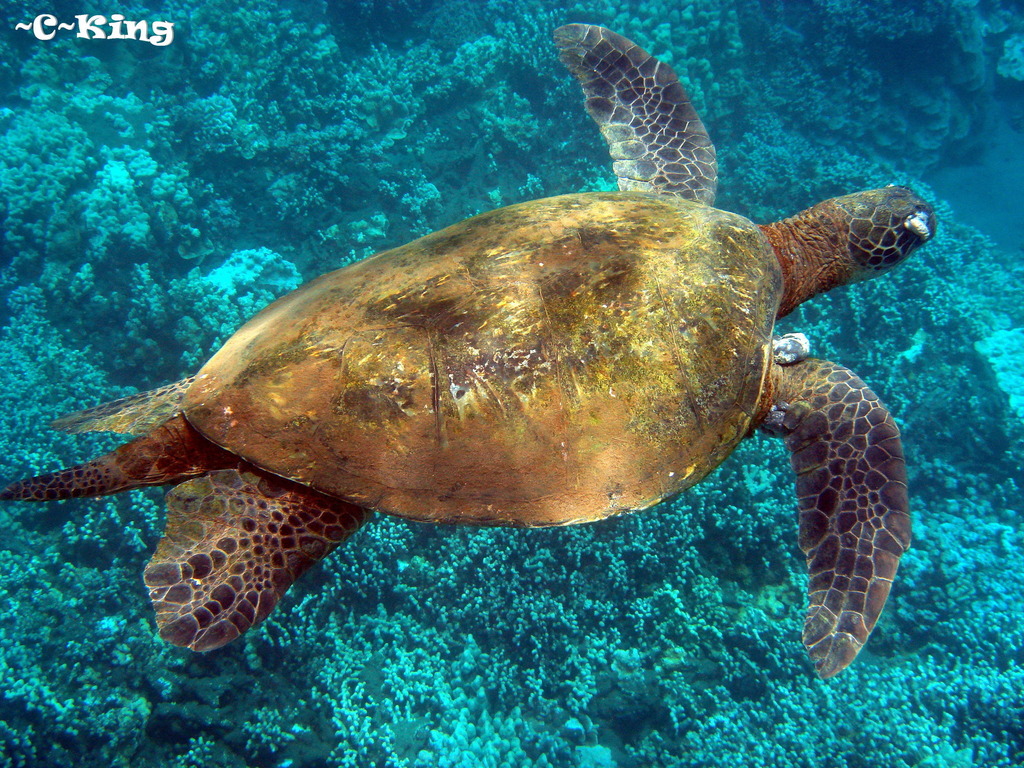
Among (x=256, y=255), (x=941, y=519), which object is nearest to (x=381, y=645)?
(x=256, y=255)

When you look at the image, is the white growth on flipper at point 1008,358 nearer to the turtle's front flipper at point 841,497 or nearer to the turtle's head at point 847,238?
the turtle's head at point 847,238

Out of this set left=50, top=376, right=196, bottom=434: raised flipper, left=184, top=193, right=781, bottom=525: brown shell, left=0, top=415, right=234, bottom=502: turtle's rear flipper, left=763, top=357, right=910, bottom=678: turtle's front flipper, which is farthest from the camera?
left=50, top=376, right=196, bottom=434: raised flipper

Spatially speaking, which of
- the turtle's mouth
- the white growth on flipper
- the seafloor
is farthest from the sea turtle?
the white growth on flipper

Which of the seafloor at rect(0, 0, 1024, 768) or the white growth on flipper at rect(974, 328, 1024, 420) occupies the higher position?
the seafloor at rect(0, 0, 1024, 768)

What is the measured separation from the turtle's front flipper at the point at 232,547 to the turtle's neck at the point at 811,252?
3236 millimetres

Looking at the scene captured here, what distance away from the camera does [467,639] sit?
4.53m

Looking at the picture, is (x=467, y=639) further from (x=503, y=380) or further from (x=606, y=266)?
(x=606, y=266)

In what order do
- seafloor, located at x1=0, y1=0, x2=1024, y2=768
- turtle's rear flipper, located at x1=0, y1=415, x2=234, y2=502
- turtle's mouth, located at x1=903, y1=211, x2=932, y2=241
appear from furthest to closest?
seafloor, located at x1=0, y1=0, x2=1024, y2=768
turtle's mouth, located at x1=903, y1=211, x2=932, y2=241
turtle's rear flipper, located at x1=0, y1=415, x2=234, y2=502

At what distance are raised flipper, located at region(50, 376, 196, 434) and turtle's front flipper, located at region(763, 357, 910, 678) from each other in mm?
3373

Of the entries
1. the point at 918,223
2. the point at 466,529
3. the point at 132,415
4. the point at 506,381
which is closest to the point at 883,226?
the point at 918,223

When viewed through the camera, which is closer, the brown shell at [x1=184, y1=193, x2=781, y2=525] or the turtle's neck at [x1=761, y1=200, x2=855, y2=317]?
the brown shell at [x1=184, y1=193, x2=781, y2=525]

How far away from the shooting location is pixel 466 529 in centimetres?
470

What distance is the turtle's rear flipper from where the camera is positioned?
2191mm

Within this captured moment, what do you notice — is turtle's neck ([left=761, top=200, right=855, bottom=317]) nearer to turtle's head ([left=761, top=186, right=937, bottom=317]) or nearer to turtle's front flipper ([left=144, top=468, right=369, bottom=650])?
turtle's head ([left=761, top=186, right=937, bottom=317])
